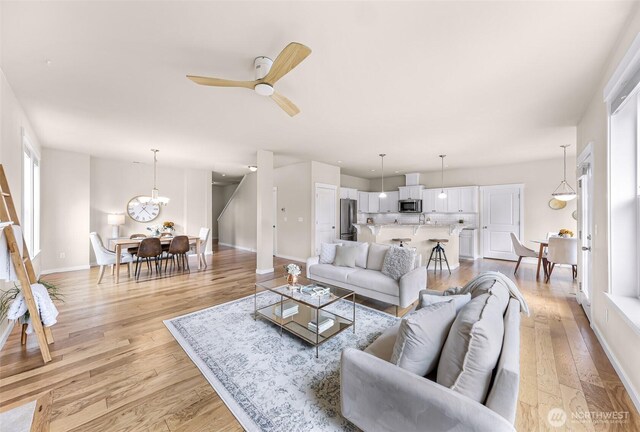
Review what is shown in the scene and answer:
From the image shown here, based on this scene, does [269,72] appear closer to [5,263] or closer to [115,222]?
[5,263]

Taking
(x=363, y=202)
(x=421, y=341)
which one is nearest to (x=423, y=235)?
(x=363, y=202)

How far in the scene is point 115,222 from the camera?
5945 millimetres

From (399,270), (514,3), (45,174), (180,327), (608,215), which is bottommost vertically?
(180,327)

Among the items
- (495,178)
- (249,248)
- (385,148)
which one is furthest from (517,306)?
(249,248)

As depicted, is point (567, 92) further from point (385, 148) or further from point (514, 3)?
point (385, 148)

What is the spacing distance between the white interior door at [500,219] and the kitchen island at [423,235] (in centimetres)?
176

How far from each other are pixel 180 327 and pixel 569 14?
4.20 meters

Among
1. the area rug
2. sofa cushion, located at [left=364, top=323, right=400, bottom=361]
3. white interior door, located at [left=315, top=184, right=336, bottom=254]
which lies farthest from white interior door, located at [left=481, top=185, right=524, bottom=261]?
sofa cushion, located at [left=364, top=323, right=400, bottom=361]

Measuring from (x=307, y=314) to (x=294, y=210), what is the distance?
4.07 meters

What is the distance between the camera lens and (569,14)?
5.42 feet

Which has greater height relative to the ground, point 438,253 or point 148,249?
point 148,249

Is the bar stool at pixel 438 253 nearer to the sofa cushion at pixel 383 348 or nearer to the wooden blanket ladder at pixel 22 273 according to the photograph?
the sofa cushion at pixel 383 348

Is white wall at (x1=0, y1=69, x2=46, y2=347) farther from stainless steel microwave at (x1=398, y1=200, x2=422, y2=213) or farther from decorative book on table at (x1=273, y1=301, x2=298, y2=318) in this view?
stainless steel microwave at (x1=398, y1=200, x2=422, y2=213)

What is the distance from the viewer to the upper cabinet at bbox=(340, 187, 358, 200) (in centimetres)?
765
